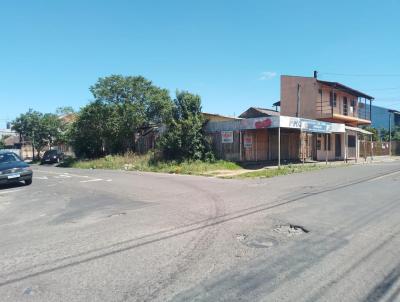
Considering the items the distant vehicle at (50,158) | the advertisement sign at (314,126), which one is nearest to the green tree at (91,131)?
the distant vehicle at (50,158)

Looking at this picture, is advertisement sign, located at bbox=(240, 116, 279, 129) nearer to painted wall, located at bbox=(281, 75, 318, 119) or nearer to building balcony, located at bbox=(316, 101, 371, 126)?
building balcony, located at bbox=(316, 101, 371, 126)

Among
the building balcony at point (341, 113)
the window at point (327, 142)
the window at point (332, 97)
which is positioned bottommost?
the window at point (327, 142)

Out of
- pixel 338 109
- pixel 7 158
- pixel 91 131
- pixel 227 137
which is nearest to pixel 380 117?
pixel 338 109

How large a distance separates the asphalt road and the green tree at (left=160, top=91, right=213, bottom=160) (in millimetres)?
14930

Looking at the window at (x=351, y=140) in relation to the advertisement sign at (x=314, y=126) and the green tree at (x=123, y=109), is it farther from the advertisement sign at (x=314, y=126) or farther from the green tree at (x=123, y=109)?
the green tree at (x=123, y=109)

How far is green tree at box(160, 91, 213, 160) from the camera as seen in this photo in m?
26.5

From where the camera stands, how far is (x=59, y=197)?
1320cm

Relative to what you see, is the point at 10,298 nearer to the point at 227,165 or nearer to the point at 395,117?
the point at 227,165

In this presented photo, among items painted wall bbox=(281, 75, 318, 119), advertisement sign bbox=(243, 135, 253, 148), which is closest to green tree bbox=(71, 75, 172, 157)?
advertisement sign bbox=(243, 135, 253, 148)

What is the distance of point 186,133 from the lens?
26.5m

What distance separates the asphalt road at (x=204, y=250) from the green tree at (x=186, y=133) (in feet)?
49.0

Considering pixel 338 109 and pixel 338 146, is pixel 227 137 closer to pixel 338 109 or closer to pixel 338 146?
pixel 338 146

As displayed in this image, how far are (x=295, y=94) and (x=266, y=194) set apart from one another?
2886 cm

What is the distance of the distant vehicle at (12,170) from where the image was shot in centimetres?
1675
